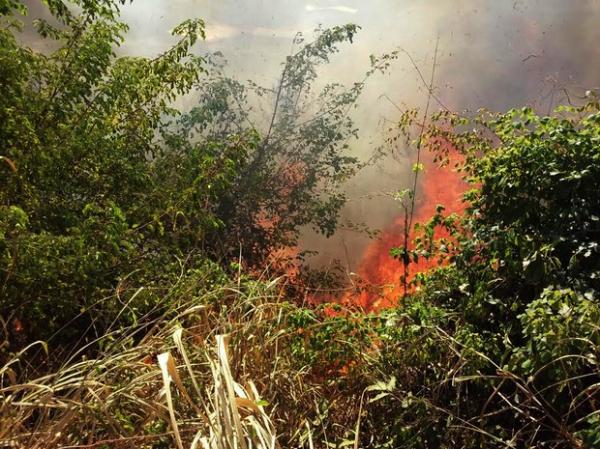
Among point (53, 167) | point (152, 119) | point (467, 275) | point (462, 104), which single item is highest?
point (462, 104)

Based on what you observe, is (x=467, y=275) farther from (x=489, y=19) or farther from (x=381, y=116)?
(x=489, y=19)

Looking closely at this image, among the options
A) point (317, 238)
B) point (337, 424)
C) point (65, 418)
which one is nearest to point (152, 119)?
point (337, 424)

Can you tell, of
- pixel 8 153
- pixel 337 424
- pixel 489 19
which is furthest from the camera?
pixel 489 19

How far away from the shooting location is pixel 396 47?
12219mm

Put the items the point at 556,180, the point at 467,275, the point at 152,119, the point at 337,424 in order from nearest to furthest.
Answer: the point at 337,424 < the point at 556,180 < the point at 467,275 < the point at 152,119

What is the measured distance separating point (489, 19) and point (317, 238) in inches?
206

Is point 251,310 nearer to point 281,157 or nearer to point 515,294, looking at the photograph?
point 515,294

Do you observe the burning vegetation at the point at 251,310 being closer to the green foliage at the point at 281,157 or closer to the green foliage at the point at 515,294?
the green foliage at the point at 515,294

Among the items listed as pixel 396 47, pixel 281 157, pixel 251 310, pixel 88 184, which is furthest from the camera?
pixel 396 47

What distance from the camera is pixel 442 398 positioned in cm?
337

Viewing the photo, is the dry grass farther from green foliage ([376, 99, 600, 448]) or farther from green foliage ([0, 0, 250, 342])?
green foliage ([0, 0, 250, 342])

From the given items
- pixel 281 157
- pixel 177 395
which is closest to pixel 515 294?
pixel 177 395

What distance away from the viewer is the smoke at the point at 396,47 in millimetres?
11109

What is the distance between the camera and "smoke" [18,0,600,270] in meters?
11.1
